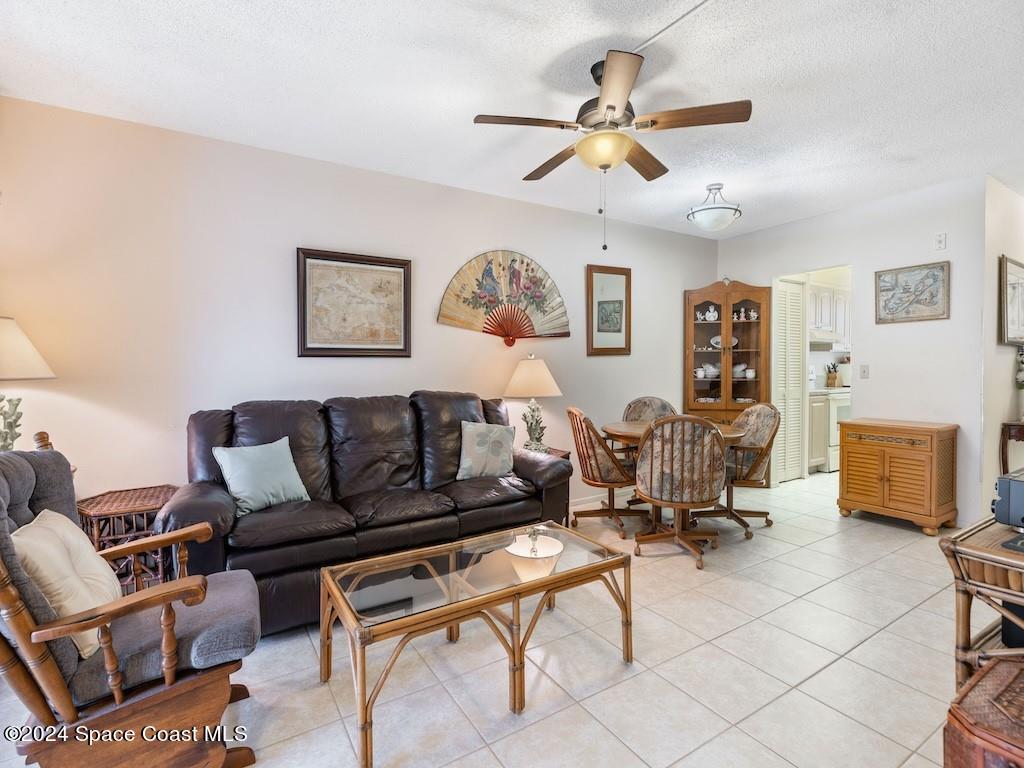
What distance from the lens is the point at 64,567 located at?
56.9 inches

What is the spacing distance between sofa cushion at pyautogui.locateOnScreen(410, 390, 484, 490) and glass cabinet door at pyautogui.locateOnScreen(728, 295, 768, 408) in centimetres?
299

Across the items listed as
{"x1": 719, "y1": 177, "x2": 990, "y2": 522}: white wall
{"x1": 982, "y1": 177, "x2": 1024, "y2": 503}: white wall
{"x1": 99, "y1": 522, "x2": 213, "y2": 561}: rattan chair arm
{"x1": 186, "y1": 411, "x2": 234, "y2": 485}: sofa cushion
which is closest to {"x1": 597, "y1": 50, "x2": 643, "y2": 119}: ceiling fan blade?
{"x1": 99, "y1": 522, "x2": 213, "y2": 561}: rattan chair arm

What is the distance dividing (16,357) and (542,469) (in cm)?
270

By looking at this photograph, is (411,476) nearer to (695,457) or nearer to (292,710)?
(292,710)

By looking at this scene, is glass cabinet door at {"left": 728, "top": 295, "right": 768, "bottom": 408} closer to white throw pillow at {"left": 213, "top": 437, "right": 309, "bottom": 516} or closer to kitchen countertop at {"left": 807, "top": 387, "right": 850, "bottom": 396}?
kitchen countertop at {"left": 807, "top": 387, "right": 850, "bottom": 396}

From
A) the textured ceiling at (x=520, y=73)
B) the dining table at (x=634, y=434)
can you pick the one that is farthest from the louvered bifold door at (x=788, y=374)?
the textured ceiling at (x=520, y=73)

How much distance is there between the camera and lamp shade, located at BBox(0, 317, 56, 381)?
2.23 meters

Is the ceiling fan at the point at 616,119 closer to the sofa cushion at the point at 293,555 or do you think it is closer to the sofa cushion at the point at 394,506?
the sofa cushion at the point at 394,506

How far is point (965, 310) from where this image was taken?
3.72 meters

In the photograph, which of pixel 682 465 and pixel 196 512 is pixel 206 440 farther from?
pixel 682 465

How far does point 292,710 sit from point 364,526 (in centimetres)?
86

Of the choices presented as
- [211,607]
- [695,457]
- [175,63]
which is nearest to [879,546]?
[695,457]

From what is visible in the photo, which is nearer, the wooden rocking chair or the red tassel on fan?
the wooden rocking chair

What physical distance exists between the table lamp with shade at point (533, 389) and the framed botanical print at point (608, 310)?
887 mm
